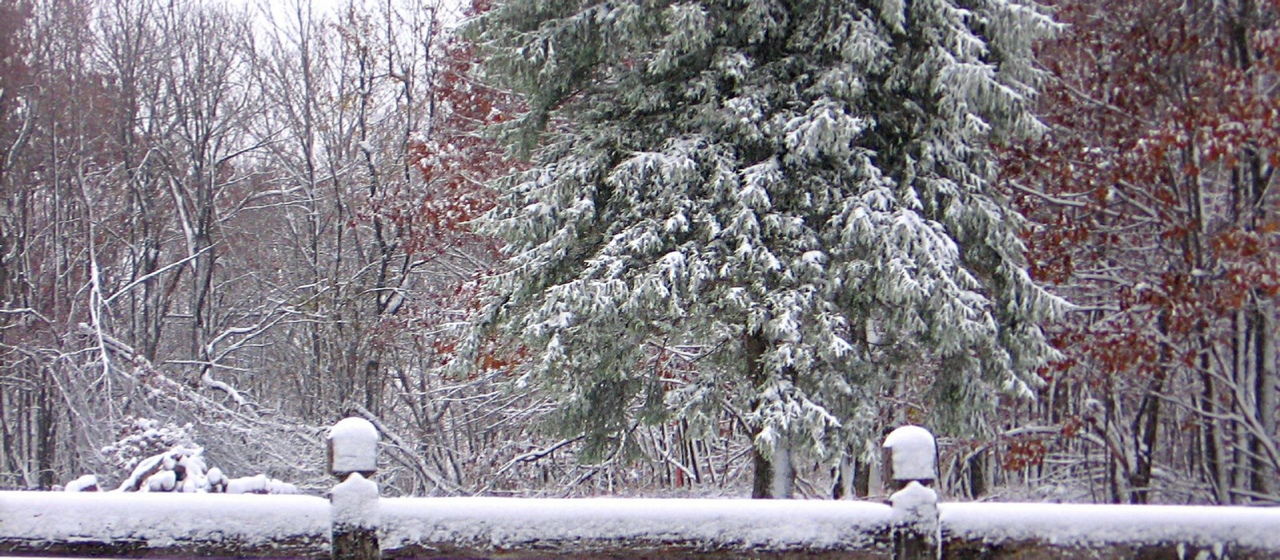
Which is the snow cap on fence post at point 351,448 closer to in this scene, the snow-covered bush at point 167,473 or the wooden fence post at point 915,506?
the wooden fence post at point 915,506

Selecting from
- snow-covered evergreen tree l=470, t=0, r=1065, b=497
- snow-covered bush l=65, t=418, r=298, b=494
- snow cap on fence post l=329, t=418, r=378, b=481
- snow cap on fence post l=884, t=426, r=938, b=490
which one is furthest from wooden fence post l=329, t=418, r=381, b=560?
snow-covered bush l=65, t=418, r=298, b=494

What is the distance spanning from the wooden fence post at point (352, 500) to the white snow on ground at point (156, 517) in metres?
0.08

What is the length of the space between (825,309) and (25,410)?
1454 centimetres

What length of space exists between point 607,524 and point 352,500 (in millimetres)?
1032

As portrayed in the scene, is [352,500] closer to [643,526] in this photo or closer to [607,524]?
[607,524]

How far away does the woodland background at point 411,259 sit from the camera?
26.5 ft

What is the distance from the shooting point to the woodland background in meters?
8.06

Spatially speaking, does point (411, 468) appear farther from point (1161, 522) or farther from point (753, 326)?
point (1161, 522)

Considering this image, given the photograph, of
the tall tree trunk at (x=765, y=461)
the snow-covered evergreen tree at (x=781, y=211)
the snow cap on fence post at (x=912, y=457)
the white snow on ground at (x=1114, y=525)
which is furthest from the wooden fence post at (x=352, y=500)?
the tall tree trunk at (x=765, y=461)

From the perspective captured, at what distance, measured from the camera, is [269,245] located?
20.2m

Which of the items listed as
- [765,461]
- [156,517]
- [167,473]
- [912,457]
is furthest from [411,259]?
[912,457]

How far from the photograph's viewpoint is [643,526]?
3854 millimetres

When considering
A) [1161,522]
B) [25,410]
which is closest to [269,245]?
[25,410]

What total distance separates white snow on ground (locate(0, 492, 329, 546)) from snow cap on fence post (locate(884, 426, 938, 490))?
233 cm
